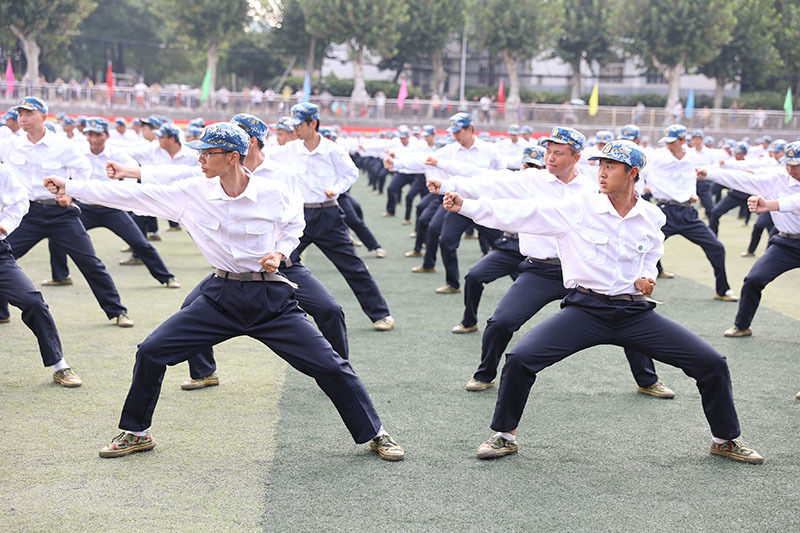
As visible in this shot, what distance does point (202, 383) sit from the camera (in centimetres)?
675

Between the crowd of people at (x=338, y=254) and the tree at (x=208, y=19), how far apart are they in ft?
141

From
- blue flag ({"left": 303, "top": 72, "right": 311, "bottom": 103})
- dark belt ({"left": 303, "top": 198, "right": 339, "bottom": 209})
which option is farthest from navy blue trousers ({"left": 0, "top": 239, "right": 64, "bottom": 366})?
blue flag ({"left": 303, "top": 72, "right": 311, "bottom": 103})

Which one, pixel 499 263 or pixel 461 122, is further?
pixel 461 122

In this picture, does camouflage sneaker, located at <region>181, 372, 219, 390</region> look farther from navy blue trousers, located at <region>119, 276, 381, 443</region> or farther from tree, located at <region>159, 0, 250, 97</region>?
tree, located at <region>159, 0, 250, 97</region>

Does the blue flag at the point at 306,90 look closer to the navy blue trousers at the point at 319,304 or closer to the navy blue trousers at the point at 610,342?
the navy blue trousers at the point at 319,304

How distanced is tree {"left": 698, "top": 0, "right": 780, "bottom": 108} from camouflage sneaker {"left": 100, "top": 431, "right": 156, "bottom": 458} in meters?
48.7

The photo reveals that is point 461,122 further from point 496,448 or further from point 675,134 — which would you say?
point 496,448

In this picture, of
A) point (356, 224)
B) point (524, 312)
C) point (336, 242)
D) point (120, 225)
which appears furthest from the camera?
point (356, 224)

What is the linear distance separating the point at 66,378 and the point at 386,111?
1323 inches

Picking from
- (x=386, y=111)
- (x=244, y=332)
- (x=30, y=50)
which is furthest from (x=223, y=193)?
(x=30, y=50)

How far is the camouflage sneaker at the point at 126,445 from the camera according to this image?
5230 mm

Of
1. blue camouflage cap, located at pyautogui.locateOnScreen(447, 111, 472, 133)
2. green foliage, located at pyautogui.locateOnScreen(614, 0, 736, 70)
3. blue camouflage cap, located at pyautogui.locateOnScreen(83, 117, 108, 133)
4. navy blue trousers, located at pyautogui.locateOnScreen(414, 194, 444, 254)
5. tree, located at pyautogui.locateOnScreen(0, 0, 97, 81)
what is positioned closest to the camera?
blue camouflage cap, located at pyautogui.locateOnScreen(447, 111, 472, 133)

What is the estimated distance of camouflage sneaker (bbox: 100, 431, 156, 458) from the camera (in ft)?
17.2

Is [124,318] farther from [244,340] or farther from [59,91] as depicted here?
[59,91]
